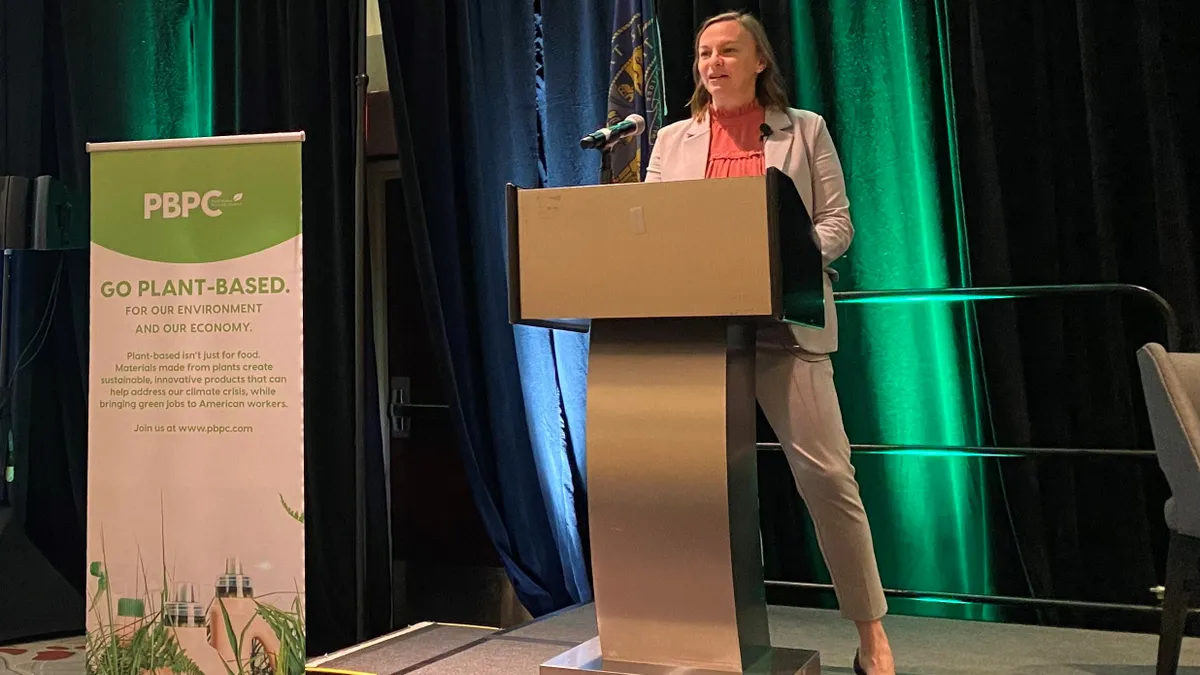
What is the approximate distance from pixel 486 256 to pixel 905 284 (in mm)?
1251

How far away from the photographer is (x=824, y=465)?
179cm

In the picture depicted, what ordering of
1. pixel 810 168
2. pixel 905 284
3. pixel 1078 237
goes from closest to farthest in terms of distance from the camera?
pixel 810 168 → pixel 1078 237 → pixel 905 284

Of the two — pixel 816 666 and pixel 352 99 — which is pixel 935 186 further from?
pixel 352 99

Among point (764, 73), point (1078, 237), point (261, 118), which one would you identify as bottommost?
point (1078, 237)

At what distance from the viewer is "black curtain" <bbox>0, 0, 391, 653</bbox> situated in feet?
10.3

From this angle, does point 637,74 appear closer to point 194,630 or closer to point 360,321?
point 360,321

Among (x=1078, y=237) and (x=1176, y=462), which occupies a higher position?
(x=1078, y=237)

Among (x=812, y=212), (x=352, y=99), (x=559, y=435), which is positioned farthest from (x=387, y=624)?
(x=812, y=212)

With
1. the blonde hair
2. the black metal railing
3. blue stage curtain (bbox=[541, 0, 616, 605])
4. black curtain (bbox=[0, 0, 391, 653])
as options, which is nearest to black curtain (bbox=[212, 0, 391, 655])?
black curtain (bbox=[0, 0, 391, 653])

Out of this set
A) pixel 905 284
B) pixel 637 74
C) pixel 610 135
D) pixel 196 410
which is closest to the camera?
pixel 610 135

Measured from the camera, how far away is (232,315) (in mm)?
2064

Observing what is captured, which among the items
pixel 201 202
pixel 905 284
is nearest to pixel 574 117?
pixel 905 284

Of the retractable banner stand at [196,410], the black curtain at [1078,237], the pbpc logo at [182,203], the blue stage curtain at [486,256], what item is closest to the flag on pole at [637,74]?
the blue stage curtain at [486,256]

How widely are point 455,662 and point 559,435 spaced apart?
3.11ft
